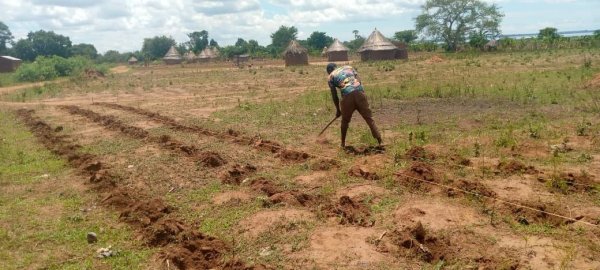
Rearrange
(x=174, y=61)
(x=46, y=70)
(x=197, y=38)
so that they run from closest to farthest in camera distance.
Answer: (x=46, y=70), (x=174, y=61), (x=197, y=38)

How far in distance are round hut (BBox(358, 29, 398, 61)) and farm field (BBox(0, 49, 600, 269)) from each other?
2926cm

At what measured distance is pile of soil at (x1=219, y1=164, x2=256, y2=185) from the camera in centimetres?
702

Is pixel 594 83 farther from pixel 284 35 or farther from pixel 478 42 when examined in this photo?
pixel 284 35

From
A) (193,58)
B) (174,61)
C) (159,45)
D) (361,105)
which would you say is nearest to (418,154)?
(361,105)

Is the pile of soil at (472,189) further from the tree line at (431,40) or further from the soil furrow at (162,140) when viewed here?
the tree line at (431,40)

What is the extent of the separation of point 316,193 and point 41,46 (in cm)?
8018

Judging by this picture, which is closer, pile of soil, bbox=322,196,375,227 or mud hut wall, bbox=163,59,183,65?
pile of soil, bbox=322,196,375,227

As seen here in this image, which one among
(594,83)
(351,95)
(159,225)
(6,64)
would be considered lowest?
(159,225)

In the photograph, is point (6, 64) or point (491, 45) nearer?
point (491, 45)

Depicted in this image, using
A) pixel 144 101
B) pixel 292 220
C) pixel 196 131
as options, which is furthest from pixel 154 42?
pixel 292 220

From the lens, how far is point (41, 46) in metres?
73.9

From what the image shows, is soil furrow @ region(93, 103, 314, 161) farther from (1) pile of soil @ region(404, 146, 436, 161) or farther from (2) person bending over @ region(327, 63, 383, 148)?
(1) pile of soil @ region(404, 146, 436, 161)

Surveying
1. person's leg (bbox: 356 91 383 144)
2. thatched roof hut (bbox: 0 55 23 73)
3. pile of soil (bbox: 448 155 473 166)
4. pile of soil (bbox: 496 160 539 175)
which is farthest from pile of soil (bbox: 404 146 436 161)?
thatched roof hut (bbox: 0 55 23 73)

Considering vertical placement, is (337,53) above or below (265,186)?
above
